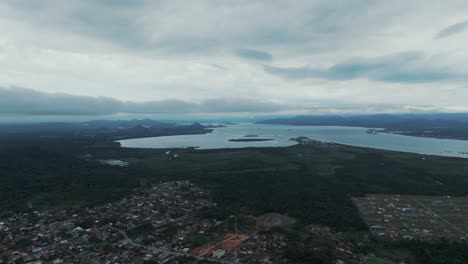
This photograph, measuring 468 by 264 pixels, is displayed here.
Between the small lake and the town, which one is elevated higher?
the small lake

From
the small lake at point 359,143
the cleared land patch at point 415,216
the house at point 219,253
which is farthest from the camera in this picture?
the small lake at point 359,143

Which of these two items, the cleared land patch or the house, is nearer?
the house

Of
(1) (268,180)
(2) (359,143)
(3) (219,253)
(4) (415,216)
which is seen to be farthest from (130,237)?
(2) (359,143)

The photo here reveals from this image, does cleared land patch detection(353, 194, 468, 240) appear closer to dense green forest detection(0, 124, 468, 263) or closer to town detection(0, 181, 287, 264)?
dense green forest detection(0, 124, 468, 263)

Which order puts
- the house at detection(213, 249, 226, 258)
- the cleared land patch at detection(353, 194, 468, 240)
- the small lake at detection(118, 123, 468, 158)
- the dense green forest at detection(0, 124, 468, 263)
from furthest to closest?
the small lake at detection(118, 123, 468, 158), the dense green forest at detection(0, 124, 468, 263), the cleared land patch at detection(353, 194, 468, 240), the house at detection(213, 249, 226, 258)

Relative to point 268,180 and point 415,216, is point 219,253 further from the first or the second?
point 268,180

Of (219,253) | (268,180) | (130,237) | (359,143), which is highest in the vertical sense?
(359,143)

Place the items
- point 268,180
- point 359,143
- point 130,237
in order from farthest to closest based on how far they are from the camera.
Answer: point 359,143
point 268,180
point 130,237

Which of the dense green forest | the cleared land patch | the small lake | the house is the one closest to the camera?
the house

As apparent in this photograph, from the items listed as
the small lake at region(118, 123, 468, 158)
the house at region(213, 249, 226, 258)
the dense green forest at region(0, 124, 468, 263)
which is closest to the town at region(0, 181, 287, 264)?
the house at region(213, 249, 226, 258)

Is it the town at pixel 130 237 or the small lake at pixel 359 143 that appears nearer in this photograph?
the town at pixel 130 237

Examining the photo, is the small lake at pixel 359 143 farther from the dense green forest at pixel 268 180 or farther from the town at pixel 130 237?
the town at pixel 130 237

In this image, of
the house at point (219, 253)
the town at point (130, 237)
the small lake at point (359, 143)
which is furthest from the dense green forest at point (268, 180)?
the small lake at point (359, 143)
